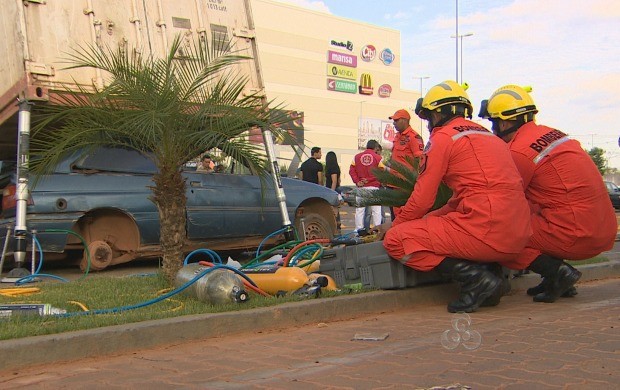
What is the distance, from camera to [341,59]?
77.3 metres

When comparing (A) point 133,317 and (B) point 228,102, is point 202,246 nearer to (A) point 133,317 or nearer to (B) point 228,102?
(B) point 228,102

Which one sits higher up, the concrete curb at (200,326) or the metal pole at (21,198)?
the metal pole at (21,198)

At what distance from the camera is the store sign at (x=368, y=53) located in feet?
262

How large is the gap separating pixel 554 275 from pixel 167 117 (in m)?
3.78

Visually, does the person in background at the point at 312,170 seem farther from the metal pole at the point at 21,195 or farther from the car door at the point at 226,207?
the metal pole at the point at 21,195

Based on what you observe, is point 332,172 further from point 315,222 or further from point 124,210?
point 124,210

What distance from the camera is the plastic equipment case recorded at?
6398 millimetres

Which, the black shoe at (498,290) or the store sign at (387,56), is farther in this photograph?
the store sign at (387,56)

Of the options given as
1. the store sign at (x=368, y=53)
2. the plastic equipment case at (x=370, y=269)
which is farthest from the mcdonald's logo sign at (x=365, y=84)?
the plastic equipment case at (x=370, y=269)

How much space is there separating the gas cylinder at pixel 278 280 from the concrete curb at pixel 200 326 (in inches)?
18.9

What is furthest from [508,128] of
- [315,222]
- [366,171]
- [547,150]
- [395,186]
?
[366,171]

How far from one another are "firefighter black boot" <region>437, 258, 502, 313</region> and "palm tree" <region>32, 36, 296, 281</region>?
7.51ft

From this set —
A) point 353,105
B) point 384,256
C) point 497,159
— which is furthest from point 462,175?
point 353,105

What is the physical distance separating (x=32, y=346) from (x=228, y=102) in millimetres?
3136
